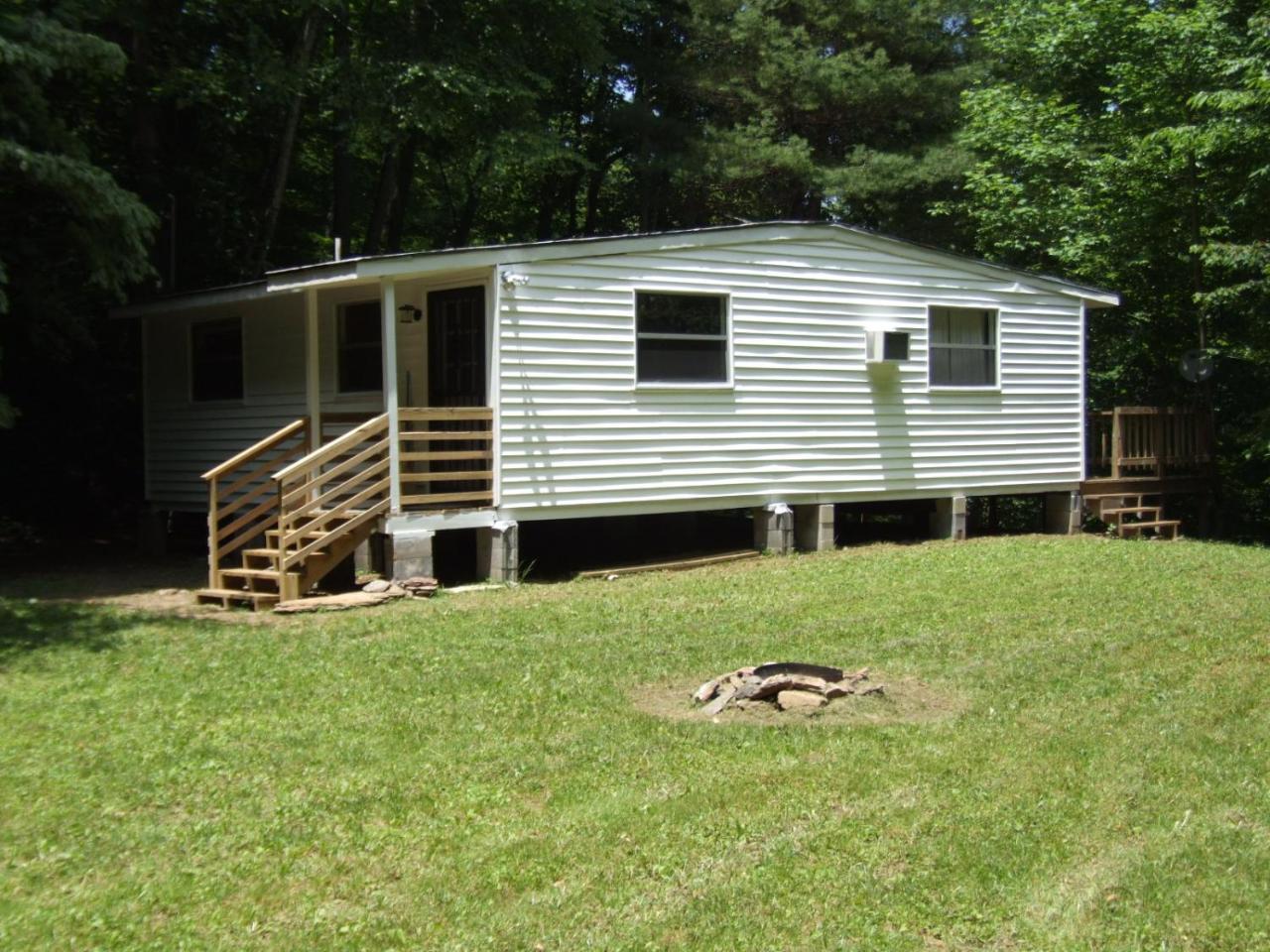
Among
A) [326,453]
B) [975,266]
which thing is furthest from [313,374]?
[975,266]

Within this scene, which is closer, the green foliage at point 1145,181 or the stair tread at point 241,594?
the stair tread at point 241,594

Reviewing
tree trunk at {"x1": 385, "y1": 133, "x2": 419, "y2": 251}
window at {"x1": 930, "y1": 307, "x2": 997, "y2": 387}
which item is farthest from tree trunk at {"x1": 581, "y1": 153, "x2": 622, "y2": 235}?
window at {"x1": 930, "y1": 307, "x2": 997, "y2": 387}

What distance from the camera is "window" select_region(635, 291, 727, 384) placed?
41.4 feet

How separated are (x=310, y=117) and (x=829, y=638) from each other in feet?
53.2

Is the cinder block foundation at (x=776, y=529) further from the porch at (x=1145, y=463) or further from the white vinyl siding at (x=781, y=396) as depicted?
the porch at (x=1145, y=463)

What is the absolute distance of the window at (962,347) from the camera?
15172mm

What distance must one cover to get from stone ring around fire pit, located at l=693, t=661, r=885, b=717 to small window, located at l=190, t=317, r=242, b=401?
905 cm

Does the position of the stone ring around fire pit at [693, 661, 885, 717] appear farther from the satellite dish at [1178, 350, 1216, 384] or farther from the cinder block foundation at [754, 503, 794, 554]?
the satellite dish at [1178, 350, 1216, 384]

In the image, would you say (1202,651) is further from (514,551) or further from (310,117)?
(310,117)

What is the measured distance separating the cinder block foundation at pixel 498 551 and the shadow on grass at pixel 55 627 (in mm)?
3112

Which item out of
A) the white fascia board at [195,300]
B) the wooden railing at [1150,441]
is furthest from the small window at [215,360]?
the wooden railing at [1150,441]

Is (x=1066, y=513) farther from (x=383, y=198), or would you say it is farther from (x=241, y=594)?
(x=383, y=198)

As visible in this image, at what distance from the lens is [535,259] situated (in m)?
11.7

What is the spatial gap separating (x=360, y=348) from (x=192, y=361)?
2.79 meters
